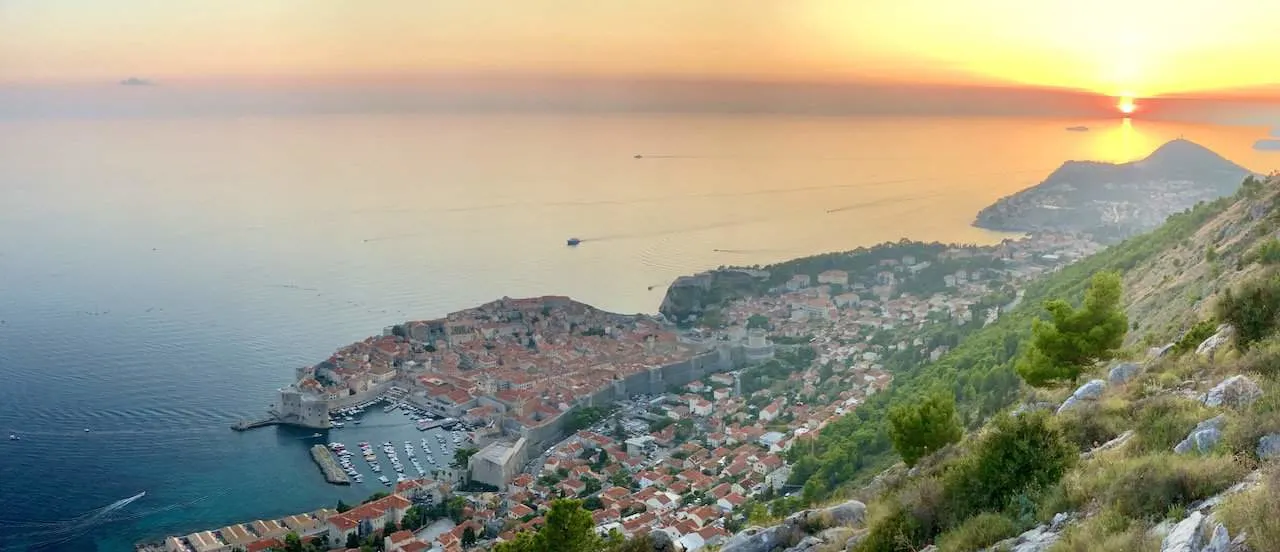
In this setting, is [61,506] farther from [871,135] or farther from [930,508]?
[871,135]

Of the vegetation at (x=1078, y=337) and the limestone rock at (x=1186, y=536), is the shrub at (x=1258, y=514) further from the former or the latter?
the vegetation at (x=1078, y=337)

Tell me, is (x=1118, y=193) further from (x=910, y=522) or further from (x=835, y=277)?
(x=910, y=522)

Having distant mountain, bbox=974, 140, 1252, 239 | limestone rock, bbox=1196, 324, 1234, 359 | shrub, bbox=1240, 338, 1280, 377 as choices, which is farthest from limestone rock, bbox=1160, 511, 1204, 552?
distant mountain, bbox=974, 140, 1252, 239

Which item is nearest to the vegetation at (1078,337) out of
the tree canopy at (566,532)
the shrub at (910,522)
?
the shrub at (910,522)

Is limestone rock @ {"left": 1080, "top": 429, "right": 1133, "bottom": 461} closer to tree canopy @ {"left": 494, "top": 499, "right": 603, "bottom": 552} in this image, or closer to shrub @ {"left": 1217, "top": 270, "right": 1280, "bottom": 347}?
shrub @ {"left": 1217, "top": 270, "right": 1280, "bottom": 347}

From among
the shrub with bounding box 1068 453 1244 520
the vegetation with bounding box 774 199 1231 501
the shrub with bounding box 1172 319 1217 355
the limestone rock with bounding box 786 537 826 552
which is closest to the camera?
the shrub with bounding box 1068 453 1244 520

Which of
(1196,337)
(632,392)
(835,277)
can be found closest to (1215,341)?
(1196,337)
